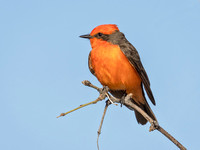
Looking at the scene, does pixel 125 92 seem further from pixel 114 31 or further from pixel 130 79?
pixel 114 31

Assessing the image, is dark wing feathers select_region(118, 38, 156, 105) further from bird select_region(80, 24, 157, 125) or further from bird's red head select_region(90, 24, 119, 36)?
bird's red head select_region(90, 24, 119, 36)

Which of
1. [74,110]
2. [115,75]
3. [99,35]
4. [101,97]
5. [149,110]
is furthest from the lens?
[149,110]

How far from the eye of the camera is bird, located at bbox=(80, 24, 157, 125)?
5180mm

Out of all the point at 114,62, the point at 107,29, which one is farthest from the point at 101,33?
the point at 114,62

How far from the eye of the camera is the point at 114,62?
5.12 m

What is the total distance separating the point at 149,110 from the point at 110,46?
66.4 inches

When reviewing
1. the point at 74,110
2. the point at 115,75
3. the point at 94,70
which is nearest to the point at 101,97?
the point at 74,110

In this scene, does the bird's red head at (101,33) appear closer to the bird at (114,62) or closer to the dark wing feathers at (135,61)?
the bird at (114,62)

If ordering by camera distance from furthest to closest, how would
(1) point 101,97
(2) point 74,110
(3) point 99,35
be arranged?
(3) point 99,35, (1) point 101,97, (2) point 74,110

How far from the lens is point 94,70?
18.2 ft

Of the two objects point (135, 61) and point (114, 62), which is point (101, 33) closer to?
point (114, 62)

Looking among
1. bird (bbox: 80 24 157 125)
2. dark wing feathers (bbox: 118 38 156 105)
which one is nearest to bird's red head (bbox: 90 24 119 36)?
bird (bbox: 80 24 157 125)

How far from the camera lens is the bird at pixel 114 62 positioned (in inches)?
204

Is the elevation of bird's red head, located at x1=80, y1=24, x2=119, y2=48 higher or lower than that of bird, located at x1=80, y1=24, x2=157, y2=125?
higher
